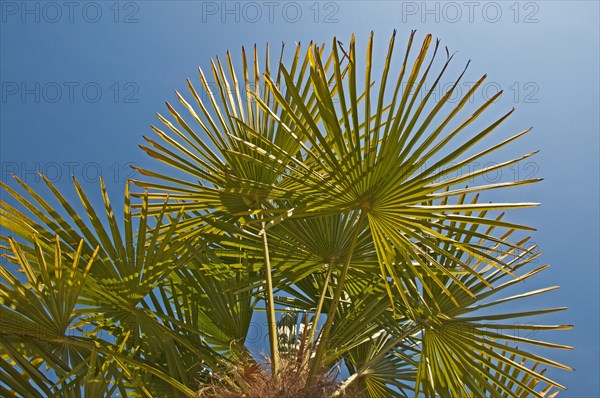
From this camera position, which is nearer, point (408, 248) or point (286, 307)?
point (408, 248)

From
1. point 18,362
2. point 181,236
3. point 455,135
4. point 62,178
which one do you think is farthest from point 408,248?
point 62,178

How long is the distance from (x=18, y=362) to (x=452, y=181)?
8.14 ft

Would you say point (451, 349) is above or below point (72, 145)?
below

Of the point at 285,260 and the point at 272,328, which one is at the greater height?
the point at 285,260

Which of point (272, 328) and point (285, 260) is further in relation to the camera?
point (285, 260)

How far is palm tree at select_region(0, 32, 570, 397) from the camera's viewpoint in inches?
129

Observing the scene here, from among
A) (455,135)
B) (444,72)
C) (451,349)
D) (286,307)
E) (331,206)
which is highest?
(444,72)

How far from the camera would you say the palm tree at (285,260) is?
10.8 feet

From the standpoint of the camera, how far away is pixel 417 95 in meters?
3.26

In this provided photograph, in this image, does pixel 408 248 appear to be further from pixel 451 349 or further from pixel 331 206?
pixel 451 349

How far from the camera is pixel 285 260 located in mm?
4301

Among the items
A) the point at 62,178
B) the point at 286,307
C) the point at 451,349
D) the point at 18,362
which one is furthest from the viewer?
the point at 286,307

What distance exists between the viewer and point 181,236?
427 centimetres

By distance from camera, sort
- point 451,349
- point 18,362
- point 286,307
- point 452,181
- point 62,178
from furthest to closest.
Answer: point 286,307, point 62,178, point 451,349, point 452,181, point 18,362
